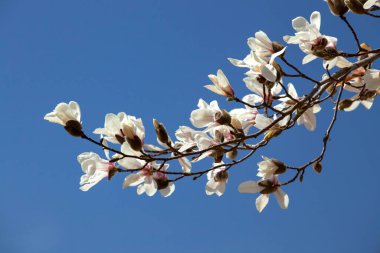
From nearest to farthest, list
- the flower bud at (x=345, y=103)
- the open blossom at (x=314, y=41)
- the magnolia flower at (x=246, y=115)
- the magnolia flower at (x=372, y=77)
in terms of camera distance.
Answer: the magnolia flower at (x=372, y=77) < the open blossom at (x=314, y=41) < the magnolia flower at (x=246, y=115) < the flower bud at (x=345, y=103)

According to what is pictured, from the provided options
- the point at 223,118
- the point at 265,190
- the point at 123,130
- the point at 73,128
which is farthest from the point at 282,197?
the point at 73,128

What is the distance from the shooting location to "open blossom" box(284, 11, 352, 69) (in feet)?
4.87

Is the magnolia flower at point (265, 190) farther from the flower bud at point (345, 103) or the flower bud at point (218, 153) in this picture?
the flower bud at point (345, 103)

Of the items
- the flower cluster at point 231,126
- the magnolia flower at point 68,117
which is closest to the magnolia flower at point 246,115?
the flower cluster at point 231,126

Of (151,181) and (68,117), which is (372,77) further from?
(68,117)

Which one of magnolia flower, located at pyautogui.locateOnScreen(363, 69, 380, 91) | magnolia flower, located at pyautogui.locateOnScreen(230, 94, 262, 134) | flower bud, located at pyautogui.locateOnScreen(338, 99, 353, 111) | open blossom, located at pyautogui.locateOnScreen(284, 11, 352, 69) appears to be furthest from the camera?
flower bud, located at pyautogui.locateOnScreen(338, 99, 353, 111)

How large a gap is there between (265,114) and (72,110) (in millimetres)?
578

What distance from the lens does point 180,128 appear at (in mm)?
1547

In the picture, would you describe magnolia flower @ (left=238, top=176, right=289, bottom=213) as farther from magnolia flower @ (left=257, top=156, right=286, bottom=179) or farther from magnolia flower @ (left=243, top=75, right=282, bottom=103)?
magnolia flower @ (left=243, top=75, right=282, bottom=103)

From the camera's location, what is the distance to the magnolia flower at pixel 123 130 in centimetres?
140

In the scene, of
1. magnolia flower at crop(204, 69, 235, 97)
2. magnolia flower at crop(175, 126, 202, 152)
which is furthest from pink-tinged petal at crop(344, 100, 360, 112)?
magnolia flower at crop(175, 126, 202, 152)

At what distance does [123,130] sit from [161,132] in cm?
11

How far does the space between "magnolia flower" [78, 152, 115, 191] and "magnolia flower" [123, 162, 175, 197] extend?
0.07m

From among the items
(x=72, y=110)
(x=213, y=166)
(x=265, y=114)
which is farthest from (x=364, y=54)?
(x=72, y=110)
